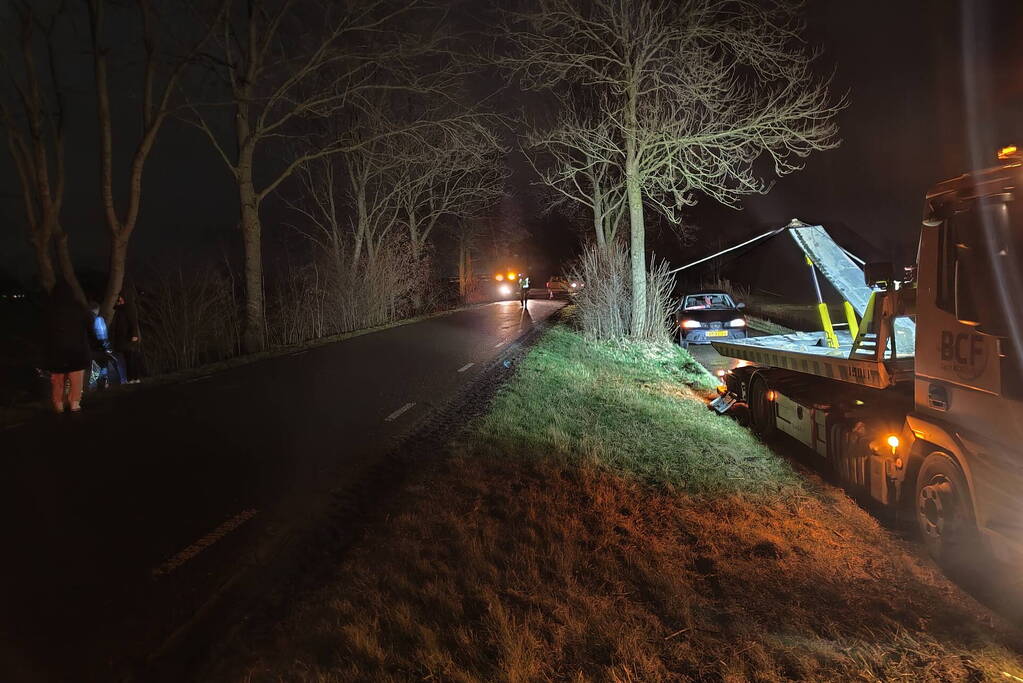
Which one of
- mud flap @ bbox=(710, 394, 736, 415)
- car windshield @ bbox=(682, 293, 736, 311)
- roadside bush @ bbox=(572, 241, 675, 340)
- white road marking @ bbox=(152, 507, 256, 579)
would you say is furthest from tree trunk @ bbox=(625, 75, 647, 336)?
white road marking @ bbox=(152, 507, 256, 579)

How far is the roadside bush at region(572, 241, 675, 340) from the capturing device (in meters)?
15.3

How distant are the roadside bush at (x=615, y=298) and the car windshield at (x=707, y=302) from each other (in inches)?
42.4

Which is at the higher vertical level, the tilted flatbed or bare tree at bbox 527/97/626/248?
bare tree at bbox 527/97/626/248

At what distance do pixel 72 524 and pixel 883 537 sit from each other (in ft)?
20.0

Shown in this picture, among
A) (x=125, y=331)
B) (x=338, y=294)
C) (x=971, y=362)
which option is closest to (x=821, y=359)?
(x=971, y=362)

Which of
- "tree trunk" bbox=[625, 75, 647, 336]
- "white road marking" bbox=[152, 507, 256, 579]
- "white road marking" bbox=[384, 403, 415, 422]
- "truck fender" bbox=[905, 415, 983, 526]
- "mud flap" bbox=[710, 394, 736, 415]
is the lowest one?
"mud flap" bbox=[710, 394, 736, 415]

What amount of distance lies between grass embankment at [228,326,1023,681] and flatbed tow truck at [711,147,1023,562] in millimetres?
411

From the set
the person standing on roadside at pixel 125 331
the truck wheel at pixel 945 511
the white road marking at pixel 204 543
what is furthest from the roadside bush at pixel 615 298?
the white road marking at pixel 204 543

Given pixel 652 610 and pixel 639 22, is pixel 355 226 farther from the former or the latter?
pixel 652 610

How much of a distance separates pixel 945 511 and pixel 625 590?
242cm

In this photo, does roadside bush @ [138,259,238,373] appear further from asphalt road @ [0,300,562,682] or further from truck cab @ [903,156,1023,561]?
truck cab @ [903,156,1023,561]

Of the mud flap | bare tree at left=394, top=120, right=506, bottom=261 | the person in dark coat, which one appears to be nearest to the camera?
the person in dark coat

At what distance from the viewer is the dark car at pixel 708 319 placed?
15859mm

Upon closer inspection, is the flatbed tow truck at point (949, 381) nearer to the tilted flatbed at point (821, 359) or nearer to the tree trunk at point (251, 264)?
the tilted flatbed at point (821, 359)
